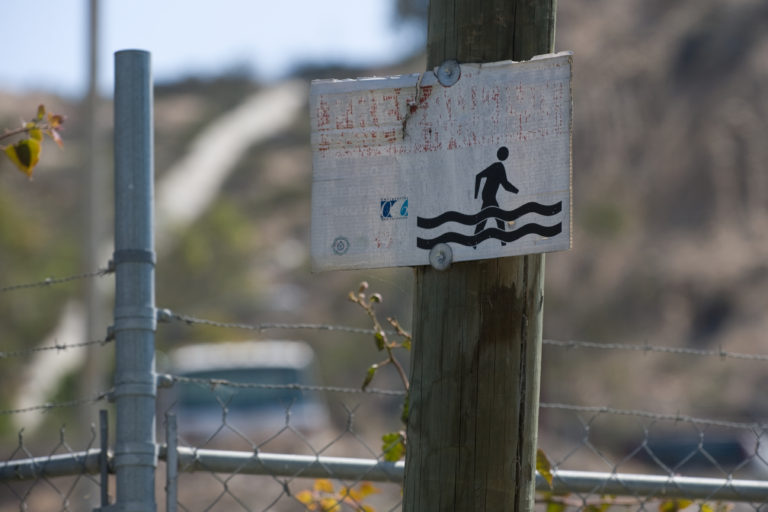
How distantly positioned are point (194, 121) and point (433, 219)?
44.6 m

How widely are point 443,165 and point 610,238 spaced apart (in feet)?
77.3

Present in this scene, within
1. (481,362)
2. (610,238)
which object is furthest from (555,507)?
(610,238)

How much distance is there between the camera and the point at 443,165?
1.95 meters

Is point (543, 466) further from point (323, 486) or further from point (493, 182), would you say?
point (493, 182)

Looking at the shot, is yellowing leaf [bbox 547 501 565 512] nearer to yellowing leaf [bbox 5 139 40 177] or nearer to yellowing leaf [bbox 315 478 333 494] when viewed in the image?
yellowing leaf [bbox 315 478 333 494]

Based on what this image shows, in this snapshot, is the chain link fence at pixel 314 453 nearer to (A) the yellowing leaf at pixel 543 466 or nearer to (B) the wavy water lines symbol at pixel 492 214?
(A) the yellowing leaf at pixel 543 466

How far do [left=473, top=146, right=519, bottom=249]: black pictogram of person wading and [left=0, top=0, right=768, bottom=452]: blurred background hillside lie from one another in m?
9.46

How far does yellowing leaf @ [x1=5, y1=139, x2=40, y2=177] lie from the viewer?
255 cm

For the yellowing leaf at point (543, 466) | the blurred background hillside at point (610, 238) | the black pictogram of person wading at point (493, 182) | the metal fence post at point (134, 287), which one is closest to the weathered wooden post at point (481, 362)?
the black pictogram of person wading at point (493, 182)

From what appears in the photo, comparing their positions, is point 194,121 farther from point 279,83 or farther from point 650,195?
point 650,195

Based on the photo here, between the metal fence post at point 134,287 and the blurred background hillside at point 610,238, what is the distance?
868 centimetres

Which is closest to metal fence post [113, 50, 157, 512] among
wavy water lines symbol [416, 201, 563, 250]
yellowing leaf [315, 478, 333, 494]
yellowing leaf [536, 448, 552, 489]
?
yellowing leaf [315, 478, 333, 494]

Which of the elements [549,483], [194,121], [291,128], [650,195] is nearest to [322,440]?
[549,483]

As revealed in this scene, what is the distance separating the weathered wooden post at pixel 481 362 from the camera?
1.90 meters
